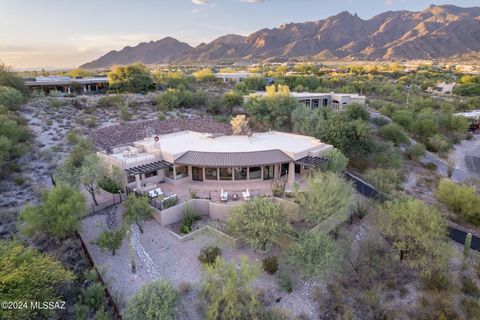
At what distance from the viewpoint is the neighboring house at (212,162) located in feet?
76.6

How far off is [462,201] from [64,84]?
225 ft

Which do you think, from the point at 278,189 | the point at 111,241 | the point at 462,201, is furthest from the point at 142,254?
the point at 462,201

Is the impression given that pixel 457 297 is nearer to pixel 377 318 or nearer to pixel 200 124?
pixel 377 318

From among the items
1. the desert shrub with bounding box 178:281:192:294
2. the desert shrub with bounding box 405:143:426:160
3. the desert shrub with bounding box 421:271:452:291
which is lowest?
the desert shrub with bounding box 421:271:452:291

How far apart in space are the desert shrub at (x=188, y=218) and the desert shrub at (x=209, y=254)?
224 cm

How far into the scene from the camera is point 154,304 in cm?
1245

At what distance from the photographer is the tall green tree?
200 ft

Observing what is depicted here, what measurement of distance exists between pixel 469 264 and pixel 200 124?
1338 inches

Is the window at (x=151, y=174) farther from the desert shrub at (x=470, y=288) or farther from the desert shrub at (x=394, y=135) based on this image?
the desert shrub at (x=394, y=135)

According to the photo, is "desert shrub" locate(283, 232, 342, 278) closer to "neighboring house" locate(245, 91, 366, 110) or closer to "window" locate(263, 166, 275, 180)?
"window" locate(263, 166, 275, 180)

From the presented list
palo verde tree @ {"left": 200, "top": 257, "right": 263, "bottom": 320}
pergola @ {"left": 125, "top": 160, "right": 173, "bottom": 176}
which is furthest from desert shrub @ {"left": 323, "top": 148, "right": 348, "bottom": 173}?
palo verde tree @ {"left": 200, "top": 257, "right": 263, "bottom": 320}

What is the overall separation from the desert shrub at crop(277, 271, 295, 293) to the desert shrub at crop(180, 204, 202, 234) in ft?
22.0

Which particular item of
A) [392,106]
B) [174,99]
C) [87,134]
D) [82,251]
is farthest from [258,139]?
[392,106]

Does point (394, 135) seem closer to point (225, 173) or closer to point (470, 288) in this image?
point (225, 173)
